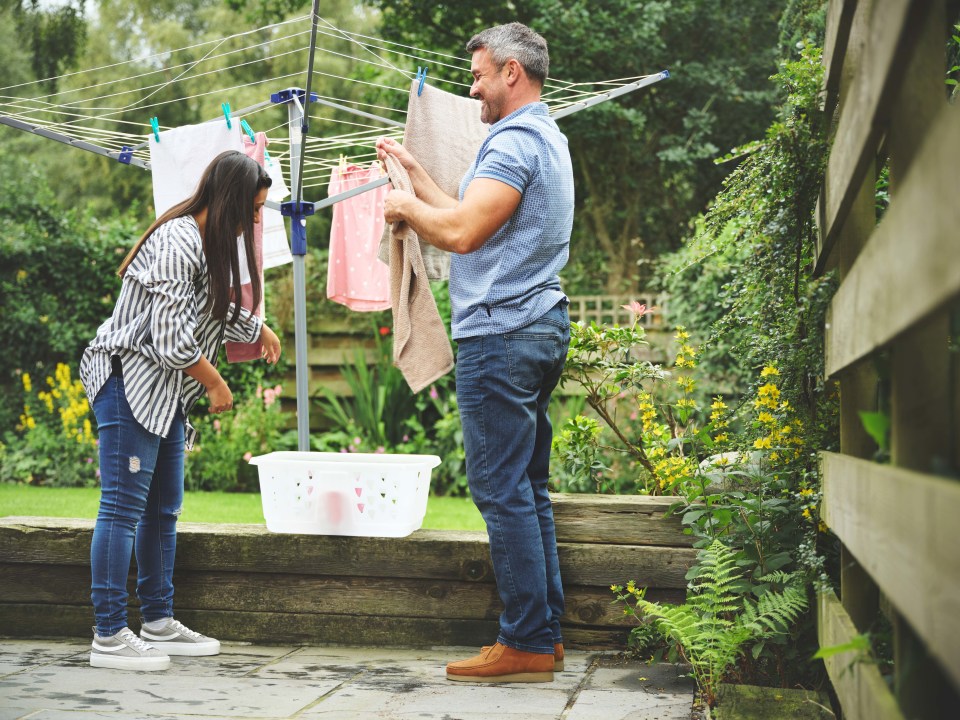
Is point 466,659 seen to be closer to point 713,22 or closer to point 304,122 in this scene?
point 304,122

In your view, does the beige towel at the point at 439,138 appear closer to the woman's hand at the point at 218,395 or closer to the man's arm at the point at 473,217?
the man's arm at the point at 473,217

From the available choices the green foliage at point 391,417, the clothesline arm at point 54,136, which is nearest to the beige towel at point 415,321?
the clothesline arm at point 54,136

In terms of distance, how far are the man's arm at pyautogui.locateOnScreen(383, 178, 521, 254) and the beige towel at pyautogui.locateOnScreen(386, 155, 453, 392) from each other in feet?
0.82

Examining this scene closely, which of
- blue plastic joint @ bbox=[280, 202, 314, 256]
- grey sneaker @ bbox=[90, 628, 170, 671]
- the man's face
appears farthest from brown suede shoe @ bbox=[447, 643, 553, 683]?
blue plastic joint @ bbox=[280, 202, 314, 256]

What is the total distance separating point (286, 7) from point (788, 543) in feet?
31.8

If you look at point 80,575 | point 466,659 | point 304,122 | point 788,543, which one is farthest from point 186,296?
point 788,543

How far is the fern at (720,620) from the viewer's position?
7.00ft

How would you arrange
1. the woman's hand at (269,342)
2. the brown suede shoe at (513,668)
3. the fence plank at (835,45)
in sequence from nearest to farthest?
1. the fence plank at (835,45)
2. the brown suede shoe at (513,668)
3. the woman's hand at (269,342)

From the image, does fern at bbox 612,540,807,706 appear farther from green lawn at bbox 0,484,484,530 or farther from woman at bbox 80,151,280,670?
green lawn at bbox 0,484,484,530

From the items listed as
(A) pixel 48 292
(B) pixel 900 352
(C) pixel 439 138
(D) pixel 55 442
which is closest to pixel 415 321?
(C) pixel 439 138

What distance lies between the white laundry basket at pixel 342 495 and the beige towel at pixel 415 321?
1.15 feet

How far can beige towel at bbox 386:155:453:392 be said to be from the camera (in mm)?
2645

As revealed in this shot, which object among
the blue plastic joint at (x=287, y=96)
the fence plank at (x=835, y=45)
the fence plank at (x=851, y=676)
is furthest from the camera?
the blue plastic joint at (x=287, y=96)

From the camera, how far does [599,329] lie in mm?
3109
